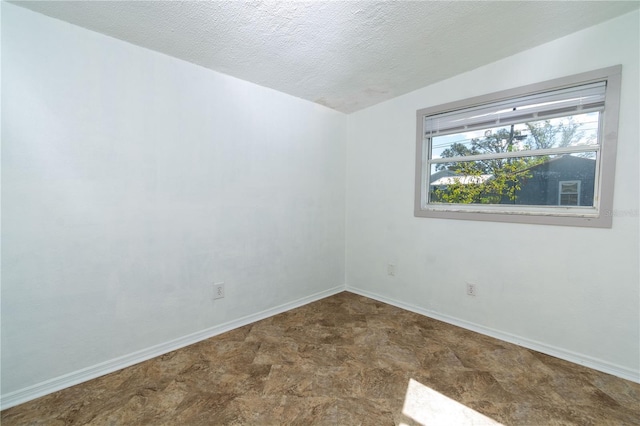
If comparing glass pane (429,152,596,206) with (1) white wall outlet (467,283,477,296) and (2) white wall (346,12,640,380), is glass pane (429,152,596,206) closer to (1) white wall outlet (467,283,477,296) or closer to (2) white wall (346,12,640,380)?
(2) white wall (346,12,640,380)

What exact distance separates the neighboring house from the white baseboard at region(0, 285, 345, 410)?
2.58 m

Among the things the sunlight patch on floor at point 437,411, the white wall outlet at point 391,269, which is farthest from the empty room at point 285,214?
the white wall outlet at point 391,269

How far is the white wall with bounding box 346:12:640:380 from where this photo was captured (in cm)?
170

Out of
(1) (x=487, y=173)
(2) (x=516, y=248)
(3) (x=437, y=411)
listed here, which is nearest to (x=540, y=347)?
(2) (x=516, y=248)

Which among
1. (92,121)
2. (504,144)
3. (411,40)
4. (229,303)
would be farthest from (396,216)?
(92,121)

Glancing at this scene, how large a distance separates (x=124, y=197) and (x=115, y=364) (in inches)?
46.5

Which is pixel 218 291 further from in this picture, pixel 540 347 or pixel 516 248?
pixel 540 347

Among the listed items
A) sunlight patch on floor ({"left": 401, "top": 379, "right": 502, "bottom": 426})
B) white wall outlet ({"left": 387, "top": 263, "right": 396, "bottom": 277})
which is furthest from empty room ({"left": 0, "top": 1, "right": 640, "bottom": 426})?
white wall outlet ({"left": 387, "top": 263, "right": 396, "bottom": 277})

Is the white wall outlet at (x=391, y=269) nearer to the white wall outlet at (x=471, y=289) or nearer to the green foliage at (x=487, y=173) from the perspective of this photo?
the white wall outlet at (x=471, y=289)

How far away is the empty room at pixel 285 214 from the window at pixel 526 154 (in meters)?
0.02

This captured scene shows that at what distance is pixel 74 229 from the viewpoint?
1680 millimetres

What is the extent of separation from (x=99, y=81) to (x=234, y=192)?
1.18 m

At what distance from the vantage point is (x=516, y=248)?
84.2 inches

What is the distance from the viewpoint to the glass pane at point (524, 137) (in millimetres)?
1896
